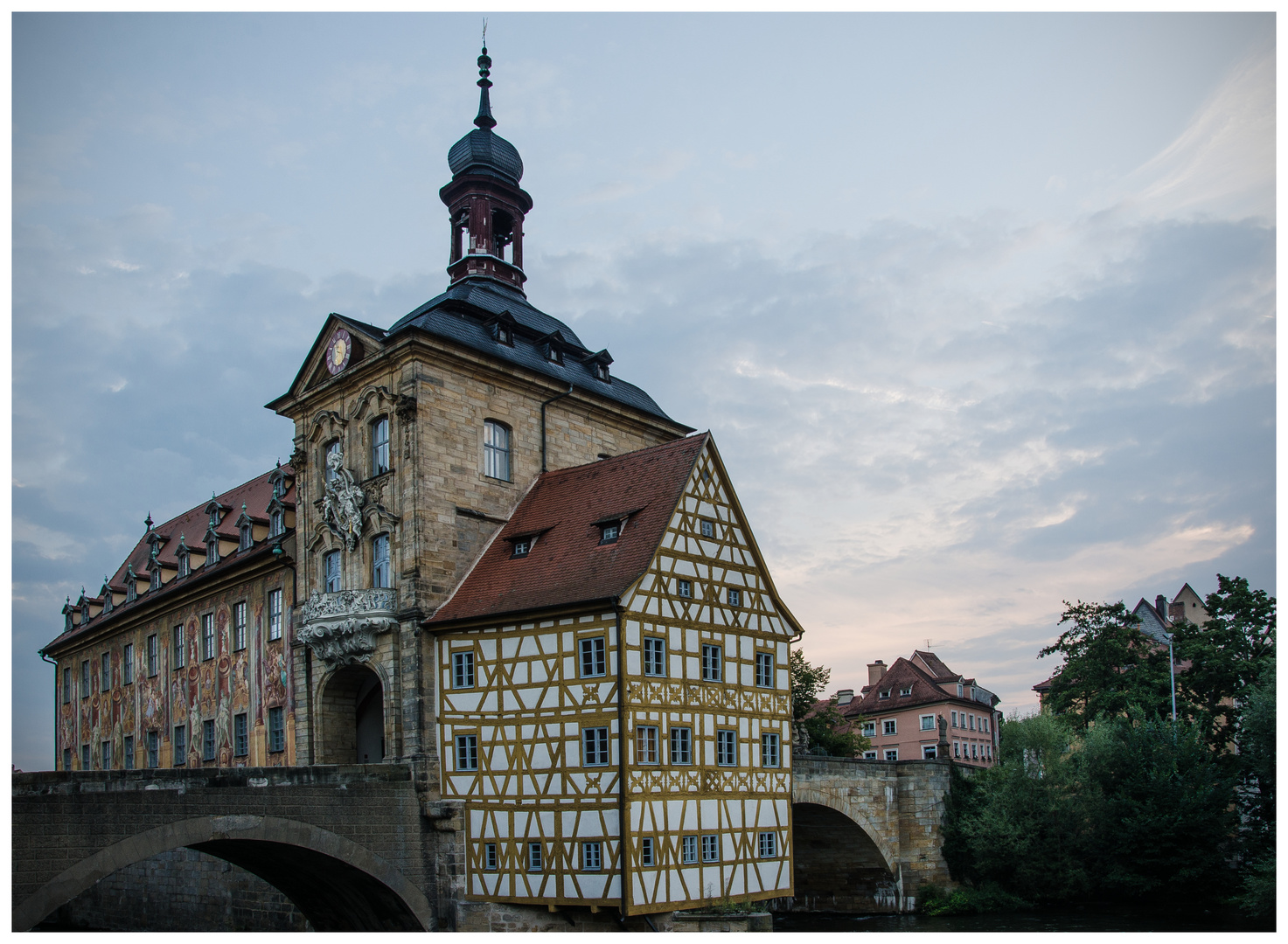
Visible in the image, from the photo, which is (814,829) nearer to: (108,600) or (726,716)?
(726,716)

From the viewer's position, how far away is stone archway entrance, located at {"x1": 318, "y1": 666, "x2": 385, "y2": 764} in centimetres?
2841

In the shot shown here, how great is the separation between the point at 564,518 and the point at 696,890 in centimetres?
853

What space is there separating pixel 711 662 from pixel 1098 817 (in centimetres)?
1590

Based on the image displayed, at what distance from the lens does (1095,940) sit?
2505 centimetres

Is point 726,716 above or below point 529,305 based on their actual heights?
below

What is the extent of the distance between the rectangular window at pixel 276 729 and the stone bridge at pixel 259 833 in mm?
5109

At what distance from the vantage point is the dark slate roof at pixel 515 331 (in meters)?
29.1

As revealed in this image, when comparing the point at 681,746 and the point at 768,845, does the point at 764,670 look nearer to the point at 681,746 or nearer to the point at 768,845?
the point at 681,746

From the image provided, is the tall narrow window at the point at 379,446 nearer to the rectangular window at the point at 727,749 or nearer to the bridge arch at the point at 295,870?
the bridge arch at the point at 295,870

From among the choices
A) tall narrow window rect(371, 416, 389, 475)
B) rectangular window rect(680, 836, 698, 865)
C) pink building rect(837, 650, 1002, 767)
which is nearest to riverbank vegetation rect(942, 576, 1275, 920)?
rectangular window rect(680, 836, 698, 865)

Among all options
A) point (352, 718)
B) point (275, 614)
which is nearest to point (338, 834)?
point (352, 718)

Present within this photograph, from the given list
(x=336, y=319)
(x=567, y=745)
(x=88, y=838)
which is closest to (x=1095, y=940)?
(x=567, y=745)

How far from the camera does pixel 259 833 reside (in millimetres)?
21656

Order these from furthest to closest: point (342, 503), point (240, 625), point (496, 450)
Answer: point (240, 625) < point (496, 450) < point (342, 503)
